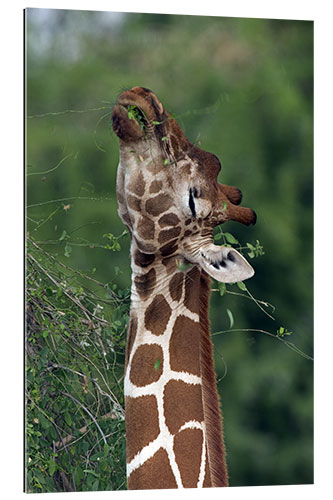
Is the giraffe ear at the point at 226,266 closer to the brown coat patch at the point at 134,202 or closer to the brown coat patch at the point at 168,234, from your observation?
the brown coat patch at the point at 168,234

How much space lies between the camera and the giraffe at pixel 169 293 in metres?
4.46

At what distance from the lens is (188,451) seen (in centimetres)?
445

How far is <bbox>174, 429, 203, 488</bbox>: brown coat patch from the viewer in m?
4.45

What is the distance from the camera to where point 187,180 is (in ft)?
15.2

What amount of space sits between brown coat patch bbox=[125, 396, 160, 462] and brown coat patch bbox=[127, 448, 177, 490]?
0.06 m

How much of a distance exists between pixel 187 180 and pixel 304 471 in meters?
1.44

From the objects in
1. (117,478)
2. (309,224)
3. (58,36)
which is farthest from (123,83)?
(117,478)

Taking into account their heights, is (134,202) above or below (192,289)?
above

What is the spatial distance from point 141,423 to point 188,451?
0.65 feet

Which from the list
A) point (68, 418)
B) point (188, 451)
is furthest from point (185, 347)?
point (68, 418)

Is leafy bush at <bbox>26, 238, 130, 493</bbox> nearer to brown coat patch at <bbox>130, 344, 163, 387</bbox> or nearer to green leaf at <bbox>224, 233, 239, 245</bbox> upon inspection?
brown coat patch at <bbox>130, 344, 163, 387</bbox>

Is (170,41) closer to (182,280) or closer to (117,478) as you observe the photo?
(182,280)

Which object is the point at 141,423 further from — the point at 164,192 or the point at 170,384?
the point at 164,192

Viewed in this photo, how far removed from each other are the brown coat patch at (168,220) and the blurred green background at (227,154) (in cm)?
25
